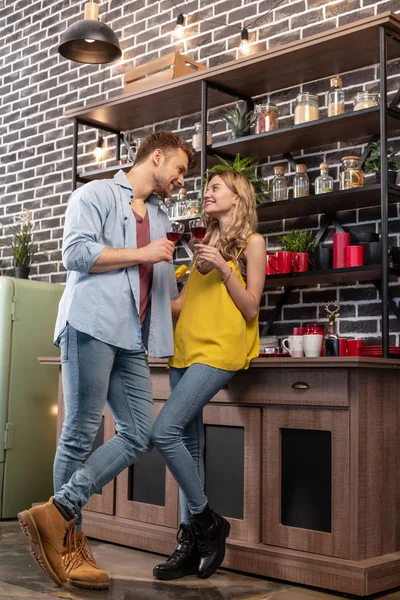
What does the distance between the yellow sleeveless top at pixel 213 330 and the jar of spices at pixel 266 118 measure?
1.10m

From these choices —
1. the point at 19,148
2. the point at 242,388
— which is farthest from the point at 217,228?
the point at 19,148

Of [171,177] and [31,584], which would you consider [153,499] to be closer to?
[31,584]

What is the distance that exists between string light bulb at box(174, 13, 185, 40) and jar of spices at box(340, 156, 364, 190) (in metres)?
1.66

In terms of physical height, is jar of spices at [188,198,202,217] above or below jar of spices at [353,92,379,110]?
below

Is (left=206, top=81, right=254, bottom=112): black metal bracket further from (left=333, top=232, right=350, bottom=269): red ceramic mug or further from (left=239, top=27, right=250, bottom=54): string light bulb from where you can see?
(left=333, top=232, right=350, bottom=269): red ceramic mug

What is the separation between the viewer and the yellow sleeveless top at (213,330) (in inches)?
118

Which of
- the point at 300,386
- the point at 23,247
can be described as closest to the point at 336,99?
the point at 300,386

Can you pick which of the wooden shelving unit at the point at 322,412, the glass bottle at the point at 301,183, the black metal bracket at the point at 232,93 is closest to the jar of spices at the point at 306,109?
the wooden shelving unit at the point at 322,412

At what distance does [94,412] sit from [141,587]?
27.0 inches

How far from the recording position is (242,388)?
3289mm

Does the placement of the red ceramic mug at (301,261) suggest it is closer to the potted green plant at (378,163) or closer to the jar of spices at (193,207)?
the potted green plant at (378,163)

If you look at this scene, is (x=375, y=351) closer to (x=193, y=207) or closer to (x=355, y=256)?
(x=355, y=256)

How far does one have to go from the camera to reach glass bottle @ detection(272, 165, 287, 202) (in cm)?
391

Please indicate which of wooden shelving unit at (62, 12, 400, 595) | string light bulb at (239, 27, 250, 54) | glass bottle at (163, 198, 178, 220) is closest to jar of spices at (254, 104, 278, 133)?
wooden shelving unit at (62, 12, 400, 595)
